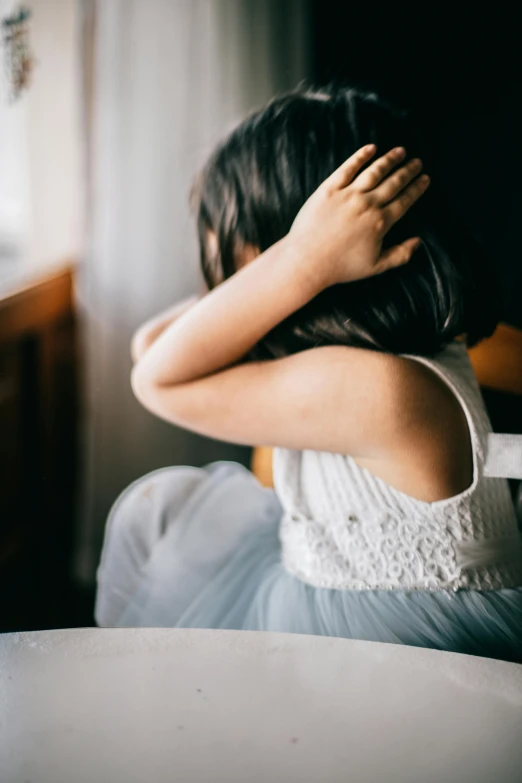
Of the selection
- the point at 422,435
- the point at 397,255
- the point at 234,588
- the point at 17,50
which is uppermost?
the point at 17,50

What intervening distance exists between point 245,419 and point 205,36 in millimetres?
347

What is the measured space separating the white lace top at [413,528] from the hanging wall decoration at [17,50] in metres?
0.35

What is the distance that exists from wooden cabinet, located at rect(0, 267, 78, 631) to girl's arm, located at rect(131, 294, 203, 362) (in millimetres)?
85

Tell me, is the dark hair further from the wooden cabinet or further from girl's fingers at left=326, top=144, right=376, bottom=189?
the wooden cabinet

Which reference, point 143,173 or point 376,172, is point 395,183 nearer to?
point 376,172

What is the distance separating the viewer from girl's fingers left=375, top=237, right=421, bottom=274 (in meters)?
0.49

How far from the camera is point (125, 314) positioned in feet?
2.33

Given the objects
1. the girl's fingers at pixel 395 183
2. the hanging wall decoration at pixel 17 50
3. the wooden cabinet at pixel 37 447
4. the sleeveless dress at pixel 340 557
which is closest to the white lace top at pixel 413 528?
the sleeveless dress at pixel 340 557

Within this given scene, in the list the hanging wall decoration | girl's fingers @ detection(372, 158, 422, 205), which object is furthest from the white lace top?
the hanging wall decoration

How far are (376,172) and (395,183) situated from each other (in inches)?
0.6

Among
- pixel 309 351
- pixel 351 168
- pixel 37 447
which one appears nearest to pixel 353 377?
pixel 309 351

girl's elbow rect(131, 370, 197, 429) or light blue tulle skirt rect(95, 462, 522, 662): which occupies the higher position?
girl's elbow rect(131, 370, 197, 429)

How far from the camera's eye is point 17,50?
521 mm

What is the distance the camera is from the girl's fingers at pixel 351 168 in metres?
0.49
